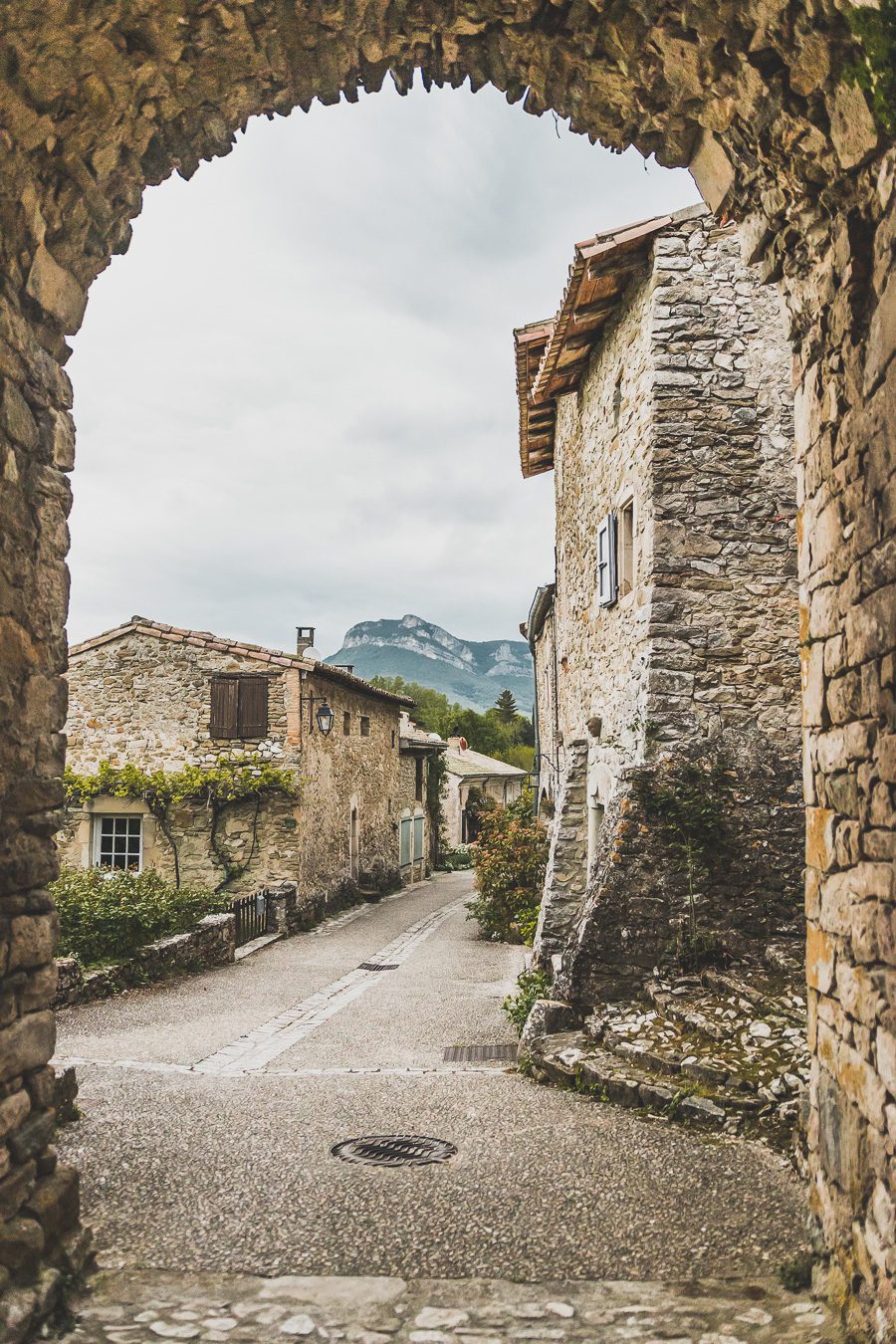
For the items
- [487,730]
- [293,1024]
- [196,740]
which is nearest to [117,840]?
[196,740]

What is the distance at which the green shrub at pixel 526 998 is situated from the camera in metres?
8.12

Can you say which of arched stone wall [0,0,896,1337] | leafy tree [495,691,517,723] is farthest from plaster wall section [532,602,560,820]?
leafy tree [495,691,517,723]

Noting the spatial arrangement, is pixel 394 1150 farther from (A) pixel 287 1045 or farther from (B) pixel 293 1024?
(B) pixel 293 1024

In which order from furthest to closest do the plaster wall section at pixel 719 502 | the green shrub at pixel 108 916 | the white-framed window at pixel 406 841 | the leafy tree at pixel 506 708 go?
the leafy tree at pixel 506 708 < the white-framed window at pixel 406 841 < the green shrub at pixel 108 916 < the plaster wall section at pixel 719 502

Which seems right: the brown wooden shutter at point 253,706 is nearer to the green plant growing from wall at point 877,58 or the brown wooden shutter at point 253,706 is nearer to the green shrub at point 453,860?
the green plant growing from wall at point 877,58

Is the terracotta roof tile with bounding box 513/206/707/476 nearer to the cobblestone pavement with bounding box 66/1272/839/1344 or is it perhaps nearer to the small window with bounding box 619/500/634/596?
the small window with bounding box 619/500/634/596

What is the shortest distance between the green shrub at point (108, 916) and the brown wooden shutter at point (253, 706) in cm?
465

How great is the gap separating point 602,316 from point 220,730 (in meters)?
10.0

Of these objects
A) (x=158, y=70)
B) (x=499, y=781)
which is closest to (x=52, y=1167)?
(x=158, y=70)

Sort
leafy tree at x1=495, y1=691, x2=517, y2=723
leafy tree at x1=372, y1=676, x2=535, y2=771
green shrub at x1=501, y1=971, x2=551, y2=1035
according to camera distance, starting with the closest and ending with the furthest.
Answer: green shrub at x1=501, y1=971, x2=551, y2=1035
leafy tree at x1=372, y1=676, x2=535, y2=771
leafy tree at x1=495, y1=691, x2=517, y2=723

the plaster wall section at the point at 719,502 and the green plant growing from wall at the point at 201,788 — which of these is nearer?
the plaster wall section at the point at 719,502

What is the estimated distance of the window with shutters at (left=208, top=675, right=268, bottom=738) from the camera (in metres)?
16.1

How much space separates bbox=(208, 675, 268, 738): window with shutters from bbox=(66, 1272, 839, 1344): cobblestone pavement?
42.8 feet

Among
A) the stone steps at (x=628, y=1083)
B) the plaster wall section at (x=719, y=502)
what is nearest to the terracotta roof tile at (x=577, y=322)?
the plaster wall section at (x=719, y=502)
